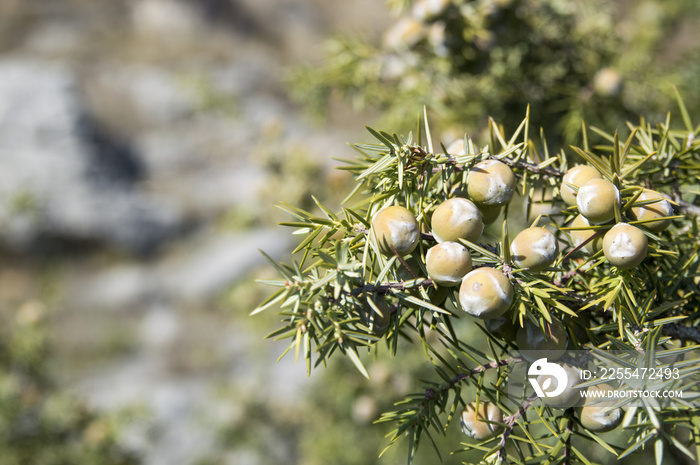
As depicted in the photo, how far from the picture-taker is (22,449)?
0.93 metres

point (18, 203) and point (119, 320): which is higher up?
point (18, 203)

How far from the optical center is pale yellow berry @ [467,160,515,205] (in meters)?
0.28

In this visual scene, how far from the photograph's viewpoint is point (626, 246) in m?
0.25

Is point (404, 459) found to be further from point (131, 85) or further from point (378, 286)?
point (131, 85)

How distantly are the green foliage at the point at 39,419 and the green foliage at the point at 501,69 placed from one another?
2.41 ft

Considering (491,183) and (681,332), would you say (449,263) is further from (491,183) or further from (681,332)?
(681,332)

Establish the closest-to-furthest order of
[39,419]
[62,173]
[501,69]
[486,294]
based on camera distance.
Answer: [486,294], [501,69], [39,419], [62,173]

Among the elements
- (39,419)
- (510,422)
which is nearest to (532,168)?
(510,422)

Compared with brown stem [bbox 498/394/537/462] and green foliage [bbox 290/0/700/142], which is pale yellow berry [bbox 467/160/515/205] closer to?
brown stem [bbox 498/394/537/462]

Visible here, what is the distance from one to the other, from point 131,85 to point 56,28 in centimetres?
102

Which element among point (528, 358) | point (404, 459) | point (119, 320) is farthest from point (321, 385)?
point (119, 320)

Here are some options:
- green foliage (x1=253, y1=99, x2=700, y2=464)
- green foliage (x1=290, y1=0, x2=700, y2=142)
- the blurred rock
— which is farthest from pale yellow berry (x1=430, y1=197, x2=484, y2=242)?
the blurred rock

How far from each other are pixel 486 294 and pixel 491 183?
68mm

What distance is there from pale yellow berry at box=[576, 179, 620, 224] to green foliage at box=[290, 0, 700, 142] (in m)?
0.36
